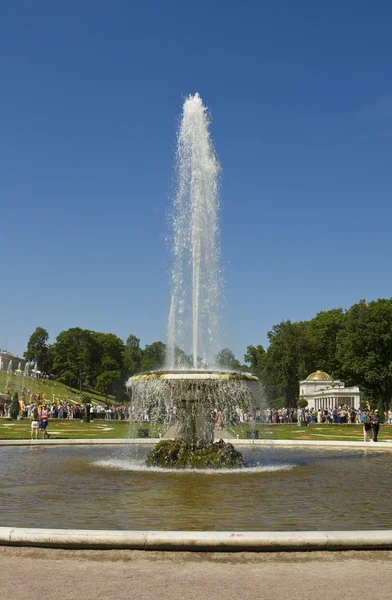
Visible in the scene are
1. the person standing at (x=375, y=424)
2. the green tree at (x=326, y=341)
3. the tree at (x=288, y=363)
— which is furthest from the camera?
the green tree at (x=326, y=341)

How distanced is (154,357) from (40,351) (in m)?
32.1

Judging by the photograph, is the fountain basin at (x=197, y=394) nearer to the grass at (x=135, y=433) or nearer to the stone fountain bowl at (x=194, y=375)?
the stone fountain bowl at (x=194, y=375)

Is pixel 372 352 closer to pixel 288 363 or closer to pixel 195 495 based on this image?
pixel 288 363

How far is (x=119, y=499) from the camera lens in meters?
11.8

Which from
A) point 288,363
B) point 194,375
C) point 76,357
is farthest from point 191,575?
point 76,357

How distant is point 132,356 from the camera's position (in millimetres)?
146750

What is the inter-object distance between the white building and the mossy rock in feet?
200

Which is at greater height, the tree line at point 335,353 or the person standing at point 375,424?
the tree line at point 335,353

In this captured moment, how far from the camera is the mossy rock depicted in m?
17.7

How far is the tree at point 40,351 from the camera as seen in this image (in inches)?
5871

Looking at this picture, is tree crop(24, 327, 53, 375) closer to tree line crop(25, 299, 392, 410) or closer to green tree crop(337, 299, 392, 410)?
tree line crop(25, 299, 392, 410)

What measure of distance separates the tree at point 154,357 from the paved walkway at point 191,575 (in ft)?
383

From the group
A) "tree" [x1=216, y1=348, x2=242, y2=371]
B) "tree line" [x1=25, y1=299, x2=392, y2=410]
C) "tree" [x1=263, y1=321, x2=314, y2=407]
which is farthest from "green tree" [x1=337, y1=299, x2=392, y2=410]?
"tree" [x1=216, y1=348, x2=242, y2=371]

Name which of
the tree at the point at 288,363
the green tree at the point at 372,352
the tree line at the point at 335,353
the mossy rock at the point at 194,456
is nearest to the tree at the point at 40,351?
the tree line at the point at 335,353
